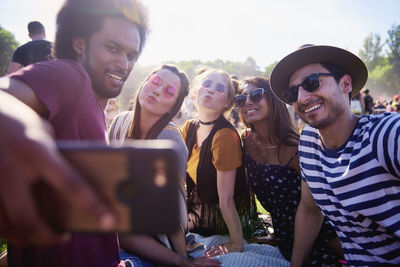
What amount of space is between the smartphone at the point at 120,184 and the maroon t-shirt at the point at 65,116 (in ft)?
1.84

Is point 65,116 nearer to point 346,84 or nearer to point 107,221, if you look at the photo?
point 107,221

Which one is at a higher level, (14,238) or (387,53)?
(387,53)

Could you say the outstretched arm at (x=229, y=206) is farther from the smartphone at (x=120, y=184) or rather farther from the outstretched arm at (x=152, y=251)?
the smartphone at (x=120, y=184)

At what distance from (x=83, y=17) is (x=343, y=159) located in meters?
2.21

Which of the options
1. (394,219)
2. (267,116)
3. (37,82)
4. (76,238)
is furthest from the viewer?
(267,116)

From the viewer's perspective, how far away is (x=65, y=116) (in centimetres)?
101

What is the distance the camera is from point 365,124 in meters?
1.83

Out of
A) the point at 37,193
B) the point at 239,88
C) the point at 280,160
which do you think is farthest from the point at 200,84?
the point at 37,193

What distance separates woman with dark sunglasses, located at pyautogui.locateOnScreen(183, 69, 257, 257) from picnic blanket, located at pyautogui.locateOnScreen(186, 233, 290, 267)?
123 mm

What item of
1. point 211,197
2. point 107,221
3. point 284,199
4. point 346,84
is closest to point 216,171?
point 211,197

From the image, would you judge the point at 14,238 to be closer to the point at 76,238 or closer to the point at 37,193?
the point at 37,193

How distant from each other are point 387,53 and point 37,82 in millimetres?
92887

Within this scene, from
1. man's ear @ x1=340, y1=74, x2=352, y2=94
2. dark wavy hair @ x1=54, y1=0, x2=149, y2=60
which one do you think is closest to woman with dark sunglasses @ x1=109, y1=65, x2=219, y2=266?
dark wavy hair @ x1=54, y1=0, x2=149, y2=60

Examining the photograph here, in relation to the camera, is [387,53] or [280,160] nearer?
[280,160]
